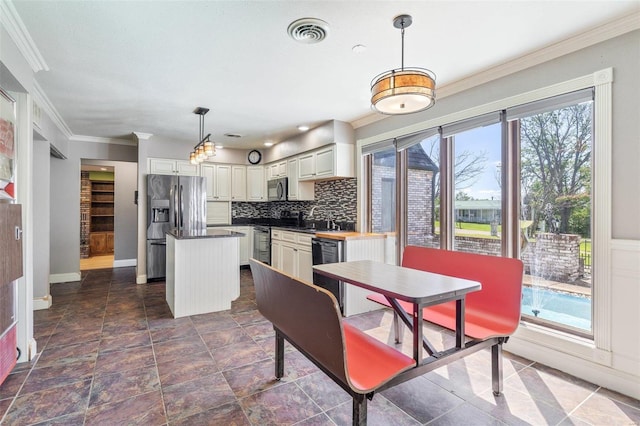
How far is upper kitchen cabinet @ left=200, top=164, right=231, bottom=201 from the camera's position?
19.7ft

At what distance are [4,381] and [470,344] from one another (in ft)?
10.3

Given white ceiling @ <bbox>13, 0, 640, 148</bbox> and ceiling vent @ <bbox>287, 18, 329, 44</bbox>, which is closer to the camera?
white ceiling @ <bbox>13, 0, 640, 148</bbox>

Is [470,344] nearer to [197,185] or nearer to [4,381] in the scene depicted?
[4,381]

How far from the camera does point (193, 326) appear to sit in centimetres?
326

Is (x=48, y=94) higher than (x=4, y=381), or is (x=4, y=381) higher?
(x=48, y=94)

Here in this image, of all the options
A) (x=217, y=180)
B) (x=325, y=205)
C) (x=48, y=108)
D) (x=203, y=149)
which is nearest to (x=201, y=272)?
(x=203, y=149)

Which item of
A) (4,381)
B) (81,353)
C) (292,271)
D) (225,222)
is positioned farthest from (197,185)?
(4,381)

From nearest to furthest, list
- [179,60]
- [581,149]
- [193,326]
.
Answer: [581,149] → [179,60] → [193,326]

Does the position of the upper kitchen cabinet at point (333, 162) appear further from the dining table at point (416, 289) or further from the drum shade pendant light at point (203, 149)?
the dining table at point (416, 289)

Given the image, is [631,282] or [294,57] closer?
[631,282]

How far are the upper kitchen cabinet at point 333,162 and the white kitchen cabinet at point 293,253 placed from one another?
91 centimetres

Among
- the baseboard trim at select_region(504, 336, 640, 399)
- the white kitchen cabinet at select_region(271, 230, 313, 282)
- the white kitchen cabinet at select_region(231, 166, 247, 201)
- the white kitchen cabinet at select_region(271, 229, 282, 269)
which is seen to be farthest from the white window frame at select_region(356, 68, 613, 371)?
the white kitchen cabinet at select_region(231, 166, 247, 201)

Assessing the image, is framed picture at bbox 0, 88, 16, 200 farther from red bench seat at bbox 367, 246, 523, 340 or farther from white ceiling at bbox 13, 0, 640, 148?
red bench seat at bbox 367, 246, 523, 340

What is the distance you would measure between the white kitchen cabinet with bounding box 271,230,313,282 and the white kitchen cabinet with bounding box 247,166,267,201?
1.31 m
